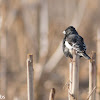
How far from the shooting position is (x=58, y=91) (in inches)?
142

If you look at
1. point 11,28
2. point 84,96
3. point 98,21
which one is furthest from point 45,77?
point 98,21

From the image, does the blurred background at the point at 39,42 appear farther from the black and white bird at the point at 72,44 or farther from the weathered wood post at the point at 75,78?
the weathered wood post at the point at 75,78

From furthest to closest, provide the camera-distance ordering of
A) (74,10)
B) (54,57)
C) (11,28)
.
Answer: (74,10) → (11,28) → (54,57)

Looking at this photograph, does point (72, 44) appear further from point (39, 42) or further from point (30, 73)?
point (39, 42)

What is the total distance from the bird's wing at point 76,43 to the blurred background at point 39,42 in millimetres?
1133

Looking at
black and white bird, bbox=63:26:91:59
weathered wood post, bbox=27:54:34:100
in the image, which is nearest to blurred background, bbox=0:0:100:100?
black and white bird, bbox=63:26:91:59

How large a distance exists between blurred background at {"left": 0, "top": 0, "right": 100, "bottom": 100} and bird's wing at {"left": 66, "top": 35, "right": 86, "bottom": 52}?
3.72 feet

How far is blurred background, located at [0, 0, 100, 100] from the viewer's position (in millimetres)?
3366

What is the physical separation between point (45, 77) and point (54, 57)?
31 centimetres

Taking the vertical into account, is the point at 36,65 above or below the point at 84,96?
above

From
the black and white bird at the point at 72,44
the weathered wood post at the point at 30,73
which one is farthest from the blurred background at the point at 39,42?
the weathered wood post at the point at 30,73

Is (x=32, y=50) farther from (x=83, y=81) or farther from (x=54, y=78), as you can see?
(x=83, y=81)

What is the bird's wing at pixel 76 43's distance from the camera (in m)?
1.99

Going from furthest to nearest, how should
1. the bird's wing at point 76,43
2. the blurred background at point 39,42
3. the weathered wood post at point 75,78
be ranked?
the blurred background at point 39,42
the bird's wing at point 76,43
the weathered wood post at point 75,78
